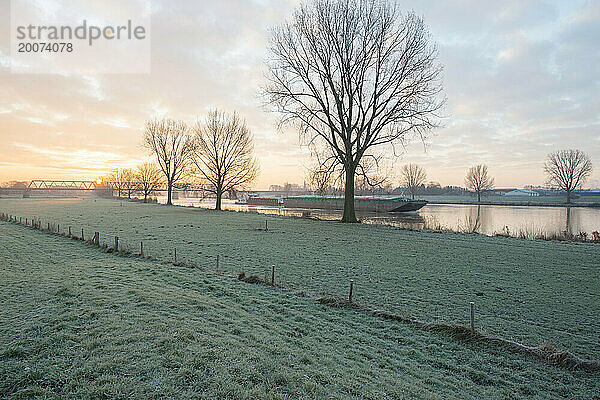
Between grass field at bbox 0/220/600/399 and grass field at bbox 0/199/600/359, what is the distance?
1.18 meters

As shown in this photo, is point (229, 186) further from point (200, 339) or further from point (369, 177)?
point (200, 339)

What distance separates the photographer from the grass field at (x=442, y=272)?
5887mm

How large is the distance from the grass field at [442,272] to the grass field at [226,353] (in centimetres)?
118

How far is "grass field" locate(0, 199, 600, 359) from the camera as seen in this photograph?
589 cm

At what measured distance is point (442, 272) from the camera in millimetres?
9242

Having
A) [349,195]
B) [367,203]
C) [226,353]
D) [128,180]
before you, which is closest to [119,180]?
[128,180]

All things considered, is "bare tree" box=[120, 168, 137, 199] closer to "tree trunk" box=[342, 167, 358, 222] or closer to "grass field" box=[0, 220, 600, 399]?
"tree trunk" box=[342, 167, 358, 222]

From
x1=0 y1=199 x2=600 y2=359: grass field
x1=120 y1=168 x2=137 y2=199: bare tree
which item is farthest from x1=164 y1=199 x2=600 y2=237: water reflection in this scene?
x1=120 y1=168 x2=137 y2=199: bare tree

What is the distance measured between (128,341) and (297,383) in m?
2.14

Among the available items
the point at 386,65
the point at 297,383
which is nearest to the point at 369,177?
the point at 386,65

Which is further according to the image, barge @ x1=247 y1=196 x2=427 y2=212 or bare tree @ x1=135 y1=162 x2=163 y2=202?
bare tree @ x1=135 y1=162 x2=163 y2=202

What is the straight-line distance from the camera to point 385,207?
2018 inches

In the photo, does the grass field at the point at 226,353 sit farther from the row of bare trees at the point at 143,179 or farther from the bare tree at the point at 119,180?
the bare tree at the point at 119,180

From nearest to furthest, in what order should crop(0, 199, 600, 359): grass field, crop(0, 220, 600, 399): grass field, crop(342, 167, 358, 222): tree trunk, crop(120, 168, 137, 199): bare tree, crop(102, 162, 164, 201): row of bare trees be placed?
crop(0, 220, 600, 399): grass field → crop(0, 199, 600, 359): grass field → crop(342, 167, 358, 222): tree trunk → crop(102, 162, 164, 201): row of bare trees → crop(120, 168, 137, 199): bare tree
